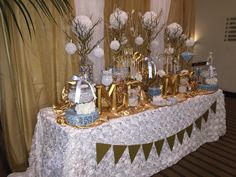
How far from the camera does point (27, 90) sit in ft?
6.42

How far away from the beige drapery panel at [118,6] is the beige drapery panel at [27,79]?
18.8 inches

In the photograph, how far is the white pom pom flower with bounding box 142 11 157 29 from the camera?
2.34 metres

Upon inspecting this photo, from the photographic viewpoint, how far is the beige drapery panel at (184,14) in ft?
9.89

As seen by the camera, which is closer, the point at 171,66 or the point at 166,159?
the point at 166,159

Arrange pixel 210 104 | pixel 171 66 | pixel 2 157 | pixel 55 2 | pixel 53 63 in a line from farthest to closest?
pixel 171 66 → pixel 210 104 → pixel 2 157 → pixel 53 63 → pixel 55 2

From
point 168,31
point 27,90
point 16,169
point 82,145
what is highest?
point 168,31

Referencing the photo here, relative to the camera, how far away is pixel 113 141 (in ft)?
5.56

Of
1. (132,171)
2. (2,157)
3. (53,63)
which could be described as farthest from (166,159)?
(2,157)

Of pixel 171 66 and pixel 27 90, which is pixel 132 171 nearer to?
pixel 27 90

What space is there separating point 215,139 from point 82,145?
1.88 metres

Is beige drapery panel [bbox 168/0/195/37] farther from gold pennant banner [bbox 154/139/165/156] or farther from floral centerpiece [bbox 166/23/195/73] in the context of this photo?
gold pennant banner [bbox 154/139/165/156]

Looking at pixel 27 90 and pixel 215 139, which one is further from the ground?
pixel 27 90

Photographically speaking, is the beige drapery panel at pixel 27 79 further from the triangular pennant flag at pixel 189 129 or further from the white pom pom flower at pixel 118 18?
the triangular pennant flag at pixel 189 129

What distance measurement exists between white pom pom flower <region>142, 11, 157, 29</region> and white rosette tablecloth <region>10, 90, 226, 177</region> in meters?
0.89
